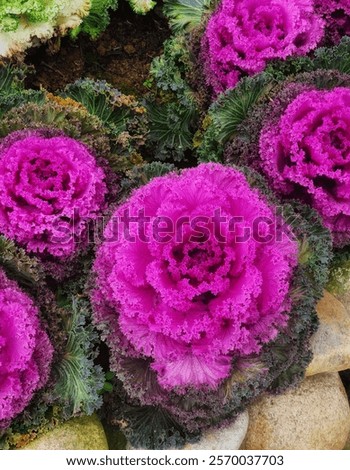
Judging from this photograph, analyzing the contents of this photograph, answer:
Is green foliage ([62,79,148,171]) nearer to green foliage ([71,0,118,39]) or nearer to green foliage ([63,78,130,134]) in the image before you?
green foliage ([63,78,130,134])

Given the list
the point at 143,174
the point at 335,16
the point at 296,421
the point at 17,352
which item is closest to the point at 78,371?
the point at 17,352

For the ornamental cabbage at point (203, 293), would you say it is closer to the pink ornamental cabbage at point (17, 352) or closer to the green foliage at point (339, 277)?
the pink ornamental cabbage at point (17, 352)

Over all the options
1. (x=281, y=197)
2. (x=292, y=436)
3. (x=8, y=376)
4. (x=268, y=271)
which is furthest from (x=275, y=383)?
(x=8, y=376)

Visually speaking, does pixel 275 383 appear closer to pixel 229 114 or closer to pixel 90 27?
pixel 229 114

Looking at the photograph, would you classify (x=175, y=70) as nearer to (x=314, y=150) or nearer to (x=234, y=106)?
(x=234, y=106)

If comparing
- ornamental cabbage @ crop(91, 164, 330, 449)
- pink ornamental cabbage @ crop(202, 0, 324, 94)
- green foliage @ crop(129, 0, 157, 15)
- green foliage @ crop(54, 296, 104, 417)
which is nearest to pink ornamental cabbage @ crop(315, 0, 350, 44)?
pink ornamental cabbage @ crop(202, 0, 324, 94)

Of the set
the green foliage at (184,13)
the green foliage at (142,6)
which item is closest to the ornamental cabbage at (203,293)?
the green foliage at (184,13)
